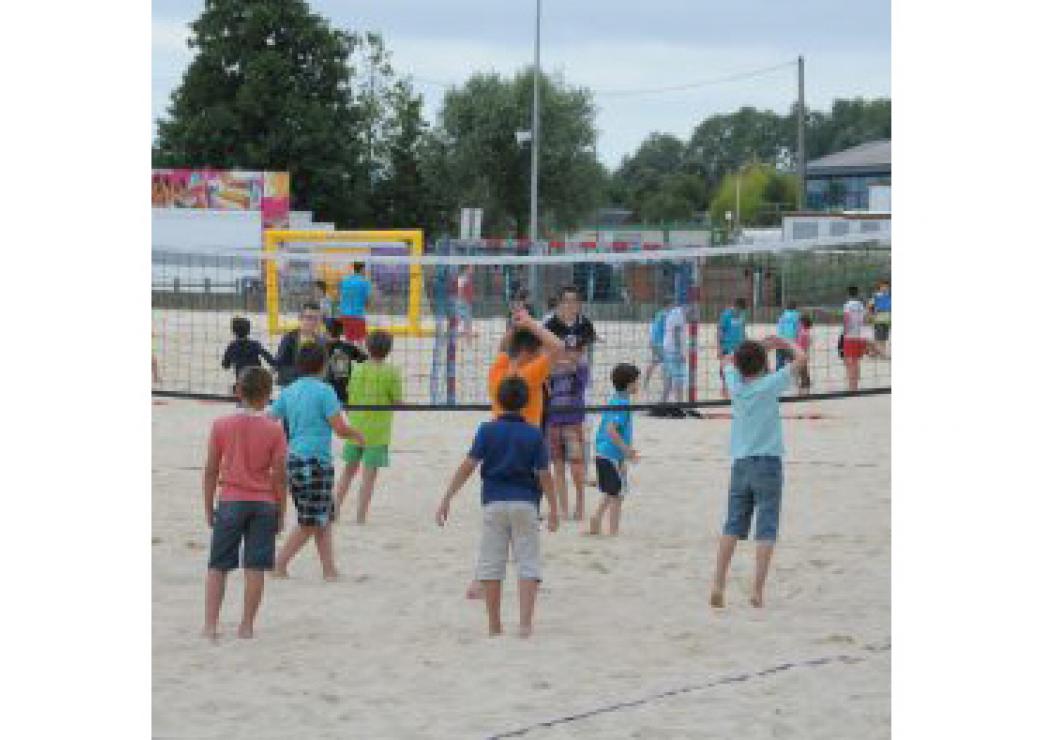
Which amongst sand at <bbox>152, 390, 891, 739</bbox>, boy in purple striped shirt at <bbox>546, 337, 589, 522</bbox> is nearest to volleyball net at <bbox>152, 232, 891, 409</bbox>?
boy in purple striped shirt at <bbox>546, 337, 589, 522</bbox>

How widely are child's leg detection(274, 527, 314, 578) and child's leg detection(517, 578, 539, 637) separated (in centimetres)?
A: 128

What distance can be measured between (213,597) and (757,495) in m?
2.47

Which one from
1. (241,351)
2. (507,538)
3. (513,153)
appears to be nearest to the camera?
(507,538)

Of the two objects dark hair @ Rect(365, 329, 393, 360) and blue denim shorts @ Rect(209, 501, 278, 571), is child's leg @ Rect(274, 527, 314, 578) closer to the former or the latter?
blue denim shorts @ Rect(209, 501, 278, 571)

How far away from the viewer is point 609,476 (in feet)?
34.5

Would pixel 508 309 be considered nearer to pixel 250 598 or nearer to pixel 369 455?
pixel 369 455

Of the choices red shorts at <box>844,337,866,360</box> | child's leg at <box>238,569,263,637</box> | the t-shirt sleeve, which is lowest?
child's leg at <box>238,569,263,637</box>

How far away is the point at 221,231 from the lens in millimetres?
45188

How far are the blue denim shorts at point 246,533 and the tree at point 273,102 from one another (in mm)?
47462

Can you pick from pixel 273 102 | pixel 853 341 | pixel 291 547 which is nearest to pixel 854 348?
pixel 853 341

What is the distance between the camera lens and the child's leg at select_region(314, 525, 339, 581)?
9211 millimetres

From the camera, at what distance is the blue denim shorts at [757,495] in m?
8.69

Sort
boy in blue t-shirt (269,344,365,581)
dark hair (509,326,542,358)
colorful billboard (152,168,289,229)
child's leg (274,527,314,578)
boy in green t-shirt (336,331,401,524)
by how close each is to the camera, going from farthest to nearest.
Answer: colorful billboard (152,168,289,229)
boy in green t-shirt (336,331,401,524)
dark hair (509,326,542,358)
child's leg (274,527,314,578)
boy in blue t-shirt (269,344,365,581)
